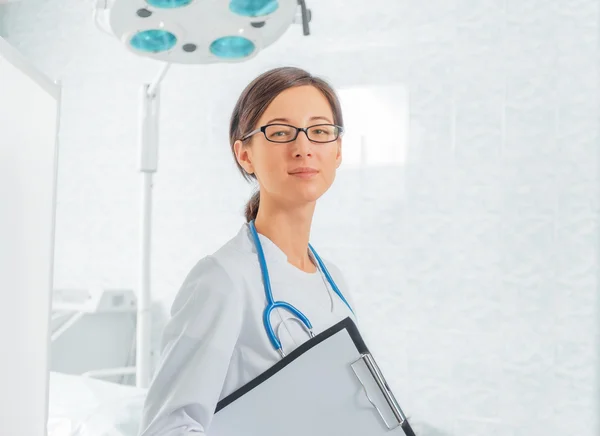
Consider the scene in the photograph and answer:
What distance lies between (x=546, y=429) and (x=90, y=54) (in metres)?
2.14

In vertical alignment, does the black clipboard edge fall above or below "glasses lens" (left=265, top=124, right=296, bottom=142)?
below

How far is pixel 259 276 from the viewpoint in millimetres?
815

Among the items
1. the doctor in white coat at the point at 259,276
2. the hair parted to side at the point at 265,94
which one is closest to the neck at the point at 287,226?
the doctor in white coat at the point at 259,276

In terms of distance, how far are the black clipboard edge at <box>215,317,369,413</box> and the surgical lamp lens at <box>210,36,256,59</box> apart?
26.1 inches

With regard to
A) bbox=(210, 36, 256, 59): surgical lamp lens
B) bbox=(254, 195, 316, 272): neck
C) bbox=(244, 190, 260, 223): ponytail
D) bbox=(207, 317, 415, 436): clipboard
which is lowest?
bbox=(207, 317, 415, 436): clipboard

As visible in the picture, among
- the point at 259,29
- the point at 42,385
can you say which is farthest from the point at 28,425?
the point at 259,29

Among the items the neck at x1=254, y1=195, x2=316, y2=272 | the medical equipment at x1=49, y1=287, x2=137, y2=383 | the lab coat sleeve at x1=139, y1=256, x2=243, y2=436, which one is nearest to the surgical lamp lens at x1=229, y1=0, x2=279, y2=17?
the neck at x1=254, y1=195, x2=316, y2=272

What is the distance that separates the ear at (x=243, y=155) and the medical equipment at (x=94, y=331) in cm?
138

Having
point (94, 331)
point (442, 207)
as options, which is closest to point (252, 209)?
point (442, 207)

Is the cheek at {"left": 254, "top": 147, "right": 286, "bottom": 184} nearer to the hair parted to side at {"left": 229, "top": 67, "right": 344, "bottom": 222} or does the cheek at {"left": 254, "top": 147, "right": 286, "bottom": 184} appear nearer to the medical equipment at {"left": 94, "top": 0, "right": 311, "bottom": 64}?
the hair parted to side at {"left": 229, "top": 67, "right": 344, "bottom": 222}

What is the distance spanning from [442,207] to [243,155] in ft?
3.87

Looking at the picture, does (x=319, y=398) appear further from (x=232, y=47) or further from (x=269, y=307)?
(x=232, y=47)

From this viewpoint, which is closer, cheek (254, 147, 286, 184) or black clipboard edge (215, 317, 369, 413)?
black clipboard edge (215, 317, 369, 413)

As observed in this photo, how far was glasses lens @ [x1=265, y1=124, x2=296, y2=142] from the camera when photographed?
2.80ft
